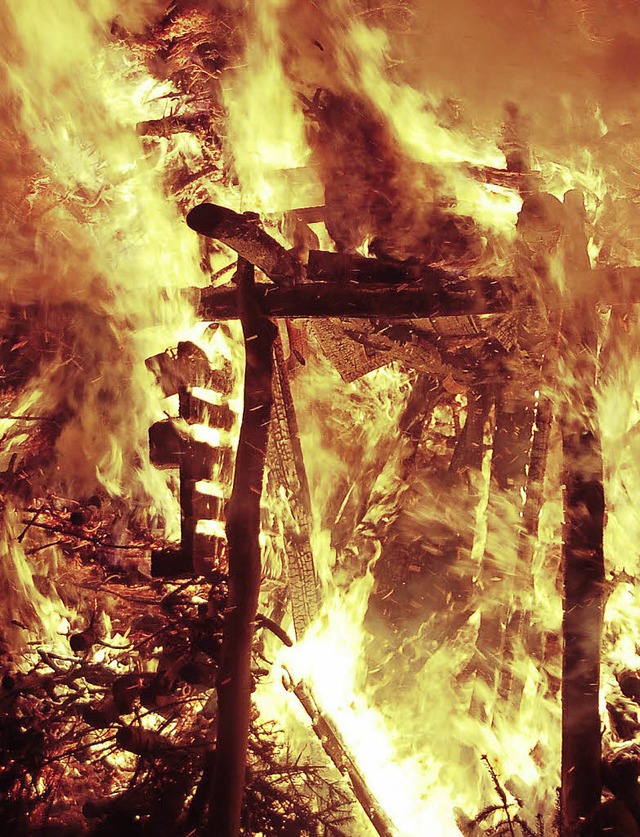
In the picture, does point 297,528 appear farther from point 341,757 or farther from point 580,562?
point 580,562

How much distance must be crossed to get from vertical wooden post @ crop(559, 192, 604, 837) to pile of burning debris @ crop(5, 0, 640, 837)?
0.01 m

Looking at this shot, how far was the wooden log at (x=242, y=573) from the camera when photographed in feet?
11.3

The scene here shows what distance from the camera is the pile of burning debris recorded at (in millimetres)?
3580

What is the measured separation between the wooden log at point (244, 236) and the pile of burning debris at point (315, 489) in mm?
24

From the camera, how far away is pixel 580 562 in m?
3.36

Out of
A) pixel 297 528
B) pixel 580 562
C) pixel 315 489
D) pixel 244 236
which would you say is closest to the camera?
pixel 580 562

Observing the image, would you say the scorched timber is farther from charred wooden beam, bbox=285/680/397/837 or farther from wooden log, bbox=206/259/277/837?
charred wooden beam, bbox=285/680/397/837

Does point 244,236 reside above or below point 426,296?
above

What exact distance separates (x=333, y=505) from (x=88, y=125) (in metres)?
4.39

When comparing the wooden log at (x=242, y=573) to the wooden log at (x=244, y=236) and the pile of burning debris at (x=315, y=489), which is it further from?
the wooden log at (x=244, y=236)

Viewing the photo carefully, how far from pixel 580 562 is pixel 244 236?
2.75 m

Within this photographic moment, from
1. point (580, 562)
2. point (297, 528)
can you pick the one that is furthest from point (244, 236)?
point (580, 562)

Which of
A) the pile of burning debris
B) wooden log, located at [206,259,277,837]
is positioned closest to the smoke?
the pile of burning debris

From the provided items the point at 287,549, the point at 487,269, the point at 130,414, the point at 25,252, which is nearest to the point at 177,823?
the point at 287,549
